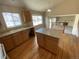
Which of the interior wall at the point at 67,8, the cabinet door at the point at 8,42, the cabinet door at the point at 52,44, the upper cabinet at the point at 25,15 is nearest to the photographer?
the cabinet door at the point at 52,44

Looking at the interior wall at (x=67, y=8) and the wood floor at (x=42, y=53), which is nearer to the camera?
the wood floor at (x=42, y=53)

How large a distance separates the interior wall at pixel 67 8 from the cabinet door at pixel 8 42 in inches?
193

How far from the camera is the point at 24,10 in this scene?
396 centimetres

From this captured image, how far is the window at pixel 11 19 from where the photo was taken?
307 cm

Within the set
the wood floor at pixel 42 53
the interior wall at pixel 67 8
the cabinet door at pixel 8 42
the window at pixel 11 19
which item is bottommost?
the wood floor at pixel 42 53

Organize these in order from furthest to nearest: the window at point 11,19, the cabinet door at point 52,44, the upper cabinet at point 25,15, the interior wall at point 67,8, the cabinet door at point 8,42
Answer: the interior wall at point 67,8 → the upper cabinet at point 25,15 → the window at point 11,19 → the cabinet door at point 8,42 → the cabinet door at point 52,44

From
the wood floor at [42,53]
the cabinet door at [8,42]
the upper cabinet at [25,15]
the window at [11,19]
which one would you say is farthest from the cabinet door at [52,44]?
the upper cabinet at [25,15]

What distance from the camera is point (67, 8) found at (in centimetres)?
509

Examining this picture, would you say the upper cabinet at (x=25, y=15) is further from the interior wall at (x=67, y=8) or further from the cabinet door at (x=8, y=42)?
the interior wall at (x=67, y=8)

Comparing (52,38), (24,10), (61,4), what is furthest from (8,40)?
(61,4)

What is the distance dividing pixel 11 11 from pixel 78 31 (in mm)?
4707

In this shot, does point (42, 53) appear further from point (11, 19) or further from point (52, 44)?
point (11, 19)

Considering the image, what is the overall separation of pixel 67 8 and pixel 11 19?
4.65m

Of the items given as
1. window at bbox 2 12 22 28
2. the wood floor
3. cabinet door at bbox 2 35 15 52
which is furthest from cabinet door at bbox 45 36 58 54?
window at bbox 2 12 22 28
